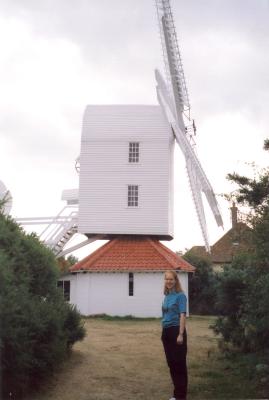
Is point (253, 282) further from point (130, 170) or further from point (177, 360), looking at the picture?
point (130, 170)

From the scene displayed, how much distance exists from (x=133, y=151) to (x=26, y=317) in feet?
76.6

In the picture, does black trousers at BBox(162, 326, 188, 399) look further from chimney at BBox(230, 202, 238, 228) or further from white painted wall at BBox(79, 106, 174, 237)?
white painted wall at BBox(79, 106, 174, 237)

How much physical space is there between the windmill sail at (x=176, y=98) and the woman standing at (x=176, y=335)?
23.2m

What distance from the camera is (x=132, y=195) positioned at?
32.7 m

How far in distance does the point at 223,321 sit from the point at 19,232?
550 centimetres

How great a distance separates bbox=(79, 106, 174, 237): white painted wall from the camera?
32.3 meters

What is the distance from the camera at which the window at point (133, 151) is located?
32844 millimetres

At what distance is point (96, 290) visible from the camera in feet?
101

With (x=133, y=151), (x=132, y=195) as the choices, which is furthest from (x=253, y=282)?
(x=133, y=151)

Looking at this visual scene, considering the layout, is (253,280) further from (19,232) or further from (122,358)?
(19,232)

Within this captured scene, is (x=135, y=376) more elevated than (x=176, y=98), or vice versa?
(x=176, y=98)

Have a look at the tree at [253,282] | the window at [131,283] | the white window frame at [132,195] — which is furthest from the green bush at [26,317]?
the white window frame at [132,195]

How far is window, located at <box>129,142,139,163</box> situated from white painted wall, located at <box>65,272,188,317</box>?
6.57 m

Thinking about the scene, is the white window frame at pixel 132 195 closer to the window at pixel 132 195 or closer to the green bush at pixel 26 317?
the window at pixel 132 195
